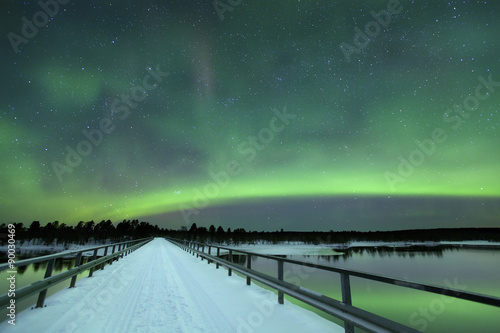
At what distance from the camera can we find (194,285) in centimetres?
868

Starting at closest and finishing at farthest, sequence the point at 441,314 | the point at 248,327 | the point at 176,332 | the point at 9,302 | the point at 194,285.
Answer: the point at 9,302, the point at 176,332, the point at 248,327, the point at 194,285, the point at 441,314

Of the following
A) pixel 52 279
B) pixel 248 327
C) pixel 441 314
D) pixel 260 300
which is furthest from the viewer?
pixel 441 314

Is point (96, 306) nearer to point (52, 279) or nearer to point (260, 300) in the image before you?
point (52, 279)

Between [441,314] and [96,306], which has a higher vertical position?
[96,306]

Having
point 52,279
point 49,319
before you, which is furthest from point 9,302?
point 52,279

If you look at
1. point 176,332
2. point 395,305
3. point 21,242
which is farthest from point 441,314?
point 21,242

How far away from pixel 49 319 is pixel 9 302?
3.62 feet

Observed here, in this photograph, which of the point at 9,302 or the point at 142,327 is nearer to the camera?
the point at 9,302

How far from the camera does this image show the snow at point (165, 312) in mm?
4730

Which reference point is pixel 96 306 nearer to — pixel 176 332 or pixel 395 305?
pixel 176 332

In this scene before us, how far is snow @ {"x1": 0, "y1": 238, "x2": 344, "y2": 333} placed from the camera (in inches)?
186

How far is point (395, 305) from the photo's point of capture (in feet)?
53.5

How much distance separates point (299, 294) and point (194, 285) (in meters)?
4.66

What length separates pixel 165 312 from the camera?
557cm
